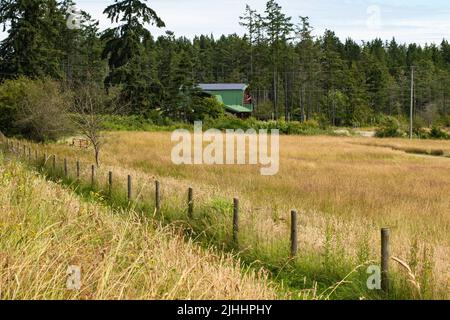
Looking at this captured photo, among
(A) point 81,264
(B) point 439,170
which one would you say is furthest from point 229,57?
(A) point 81,264

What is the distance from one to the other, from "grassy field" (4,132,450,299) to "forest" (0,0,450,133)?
23209 millimetres

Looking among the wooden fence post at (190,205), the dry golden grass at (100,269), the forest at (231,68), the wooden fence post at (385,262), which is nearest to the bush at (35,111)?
the forest at (231,68)

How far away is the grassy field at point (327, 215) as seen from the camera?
7.74 meters

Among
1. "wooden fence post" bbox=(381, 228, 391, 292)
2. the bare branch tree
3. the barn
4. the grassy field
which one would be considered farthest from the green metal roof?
"wooden fence post" bbox=(381, 228, 391, 292)

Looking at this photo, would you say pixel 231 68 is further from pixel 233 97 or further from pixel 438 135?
pixel 438 135

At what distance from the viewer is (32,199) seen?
325 inches

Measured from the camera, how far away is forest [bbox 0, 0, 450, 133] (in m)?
52.9

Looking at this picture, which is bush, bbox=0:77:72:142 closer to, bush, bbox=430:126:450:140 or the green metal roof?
bush, bbox=430:126:450:140

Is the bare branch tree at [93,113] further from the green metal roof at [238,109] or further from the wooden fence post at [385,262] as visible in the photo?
the green metal roof at [238,109]

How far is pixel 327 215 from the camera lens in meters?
12.5

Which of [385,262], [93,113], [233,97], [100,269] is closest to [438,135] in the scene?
[233,97]

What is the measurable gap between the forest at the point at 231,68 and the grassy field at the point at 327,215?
76.1 ft

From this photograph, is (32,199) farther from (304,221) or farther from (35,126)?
(35,126)
